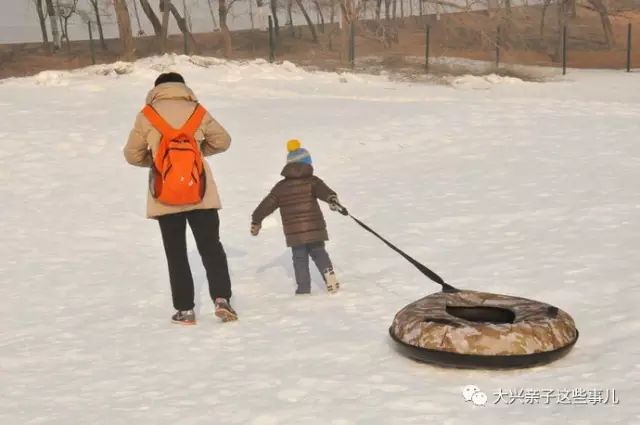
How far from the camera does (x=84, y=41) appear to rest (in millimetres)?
58438

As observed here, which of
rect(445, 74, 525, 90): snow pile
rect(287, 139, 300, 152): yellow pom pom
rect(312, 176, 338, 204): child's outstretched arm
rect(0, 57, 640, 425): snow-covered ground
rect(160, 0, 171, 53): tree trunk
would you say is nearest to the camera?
rect(0, 57, 640, 425): snow-covered ground

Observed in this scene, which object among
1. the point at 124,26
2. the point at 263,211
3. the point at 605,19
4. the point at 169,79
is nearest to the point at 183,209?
the point at 169,79

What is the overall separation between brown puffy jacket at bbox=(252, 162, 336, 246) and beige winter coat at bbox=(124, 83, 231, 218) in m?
0.92

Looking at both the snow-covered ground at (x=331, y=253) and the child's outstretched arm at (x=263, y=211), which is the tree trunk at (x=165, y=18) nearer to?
the snow-covered ground at (x=331, y=253)

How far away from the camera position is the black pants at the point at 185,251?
5.70 meters

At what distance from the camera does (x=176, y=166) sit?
5434mm

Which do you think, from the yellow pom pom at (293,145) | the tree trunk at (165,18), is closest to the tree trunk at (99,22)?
the tree trunk at (165,18)

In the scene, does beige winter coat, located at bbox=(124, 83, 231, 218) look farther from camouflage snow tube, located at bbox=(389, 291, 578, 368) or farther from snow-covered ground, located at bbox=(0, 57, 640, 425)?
camouflage snow tube, located at bbox=(389, 291, 578, 368)

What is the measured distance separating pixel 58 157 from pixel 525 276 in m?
8.94

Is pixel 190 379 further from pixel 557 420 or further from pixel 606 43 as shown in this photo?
pixel 606 43

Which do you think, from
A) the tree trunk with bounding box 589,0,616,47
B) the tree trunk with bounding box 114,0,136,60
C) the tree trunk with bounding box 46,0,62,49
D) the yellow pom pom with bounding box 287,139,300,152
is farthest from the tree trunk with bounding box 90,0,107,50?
the yellow pom pom with bounding box 287,139,300,152

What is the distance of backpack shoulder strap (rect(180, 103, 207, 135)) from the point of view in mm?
5551

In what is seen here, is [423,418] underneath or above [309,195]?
underneath

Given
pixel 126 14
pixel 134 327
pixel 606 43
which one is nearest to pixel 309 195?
pixel 134 327
